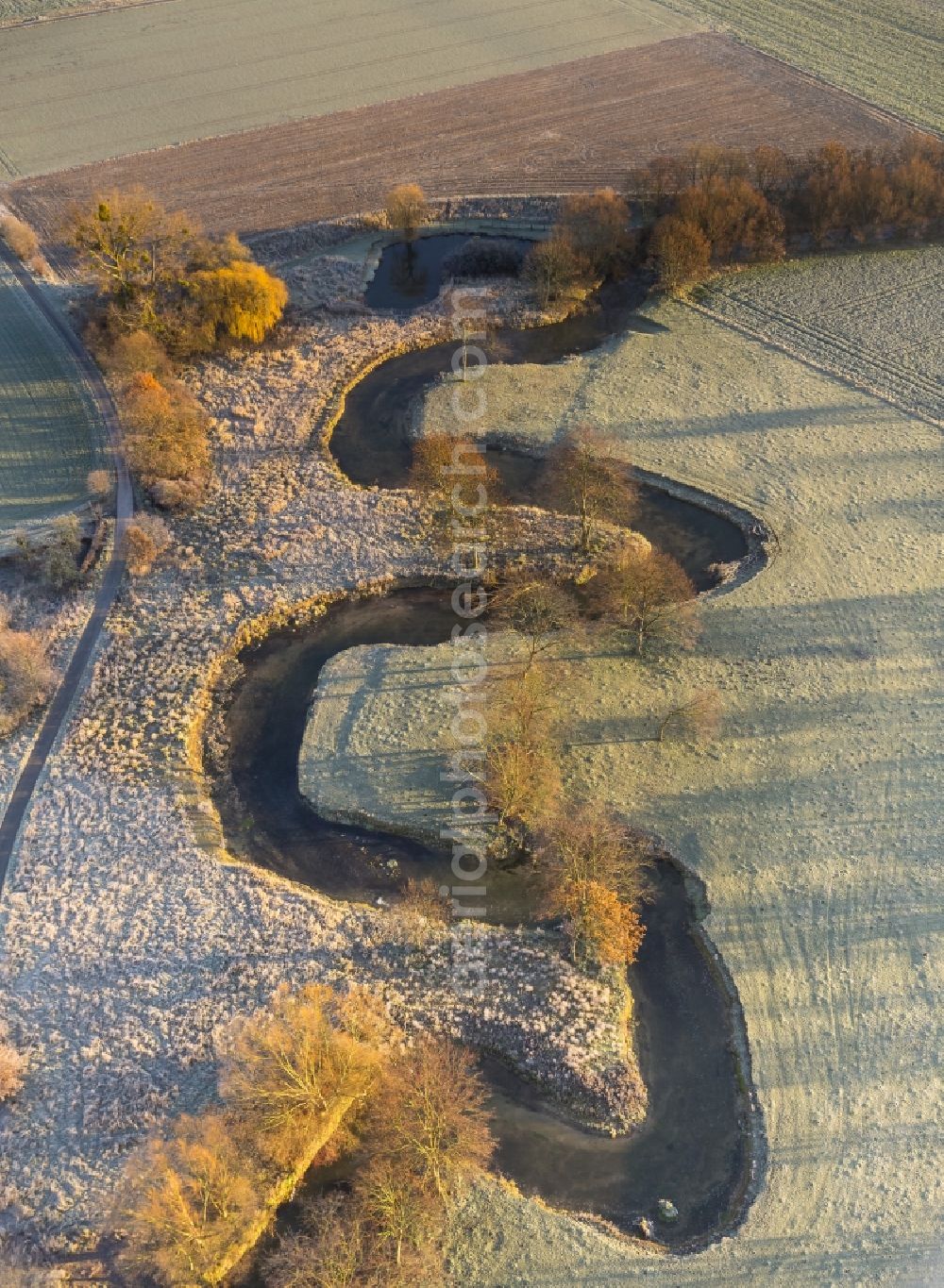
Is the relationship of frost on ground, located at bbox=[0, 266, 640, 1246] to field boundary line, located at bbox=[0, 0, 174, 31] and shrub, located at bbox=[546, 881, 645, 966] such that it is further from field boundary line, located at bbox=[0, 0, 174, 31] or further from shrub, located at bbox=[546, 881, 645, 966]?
field boundary line, located at bbox=[0, 0, 174, 31]

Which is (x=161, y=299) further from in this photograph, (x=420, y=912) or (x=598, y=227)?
(x=420, y=912)

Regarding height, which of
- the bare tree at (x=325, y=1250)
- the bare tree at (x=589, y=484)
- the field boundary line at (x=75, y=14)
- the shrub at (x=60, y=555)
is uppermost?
the field boundary line at (x=75, y=14)

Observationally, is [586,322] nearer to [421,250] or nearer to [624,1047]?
[421,250]

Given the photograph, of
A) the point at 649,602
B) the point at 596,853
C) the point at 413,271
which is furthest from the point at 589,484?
the point at 413,271

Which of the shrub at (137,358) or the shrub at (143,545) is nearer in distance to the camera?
the shrub at (143,545)

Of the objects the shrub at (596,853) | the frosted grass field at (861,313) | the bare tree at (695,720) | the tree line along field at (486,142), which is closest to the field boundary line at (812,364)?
the frosted grass field at (861,313)

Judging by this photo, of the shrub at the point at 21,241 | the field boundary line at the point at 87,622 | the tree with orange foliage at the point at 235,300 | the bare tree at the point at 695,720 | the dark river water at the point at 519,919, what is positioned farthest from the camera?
the shrub at the point at 21,241

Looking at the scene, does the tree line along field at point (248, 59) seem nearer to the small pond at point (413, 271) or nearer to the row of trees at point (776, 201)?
the small pond at point (413, 271)
